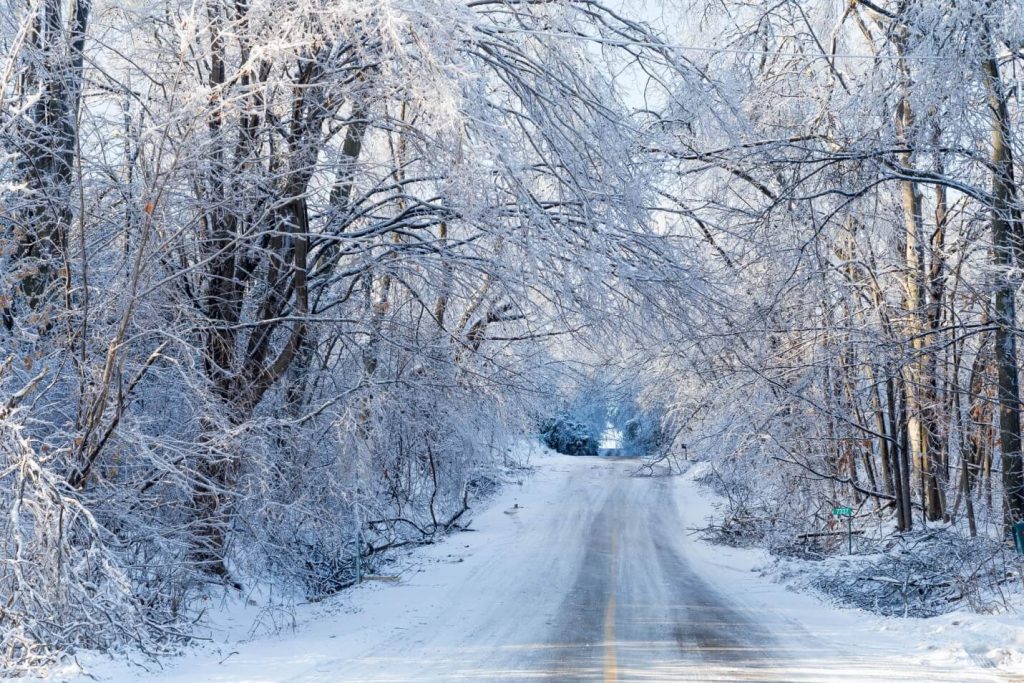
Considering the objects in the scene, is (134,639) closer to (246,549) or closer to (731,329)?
(246,549)

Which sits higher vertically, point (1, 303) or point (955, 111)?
point (955, 111)

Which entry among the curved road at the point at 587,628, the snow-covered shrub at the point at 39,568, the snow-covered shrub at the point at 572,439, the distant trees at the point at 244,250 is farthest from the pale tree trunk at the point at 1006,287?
the snow-covered shrub at the point at 572,439

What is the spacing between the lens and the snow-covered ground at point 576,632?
7324 millimetres

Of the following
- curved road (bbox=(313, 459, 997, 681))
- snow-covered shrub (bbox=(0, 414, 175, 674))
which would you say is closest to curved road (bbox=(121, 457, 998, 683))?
curved road (bbox=(313, 459, 997, 681))

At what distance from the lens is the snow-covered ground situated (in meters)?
7.32

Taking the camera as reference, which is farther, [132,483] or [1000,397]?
[1000,397]

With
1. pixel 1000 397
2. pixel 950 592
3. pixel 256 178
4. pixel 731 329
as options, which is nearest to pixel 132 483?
pixel 256 178

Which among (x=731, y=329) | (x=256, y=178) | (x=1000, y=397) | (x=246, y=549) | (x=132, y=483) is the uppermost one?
(x=256, y=178)

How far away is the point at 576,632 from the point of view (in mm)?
9273

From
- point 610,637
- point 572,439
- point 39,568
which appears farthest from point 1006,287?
point 572,439

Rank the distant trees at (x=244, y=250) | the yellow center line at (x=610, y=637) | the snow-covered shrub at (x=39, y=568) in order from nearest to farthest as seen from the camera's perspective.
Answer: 1. the snow-covered shrub at (x=39, y=568)
2. the yellow center line at (x=610, y=637)
3. the distant trees at (x=244, y=250)

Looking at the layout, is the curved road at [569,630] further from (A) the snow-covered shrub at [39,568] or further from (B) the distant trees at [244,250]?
(B) the distant trees at [244,250]

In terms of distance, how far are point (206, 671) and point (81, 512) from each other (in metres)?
1.57

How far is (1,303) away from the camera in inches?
293
